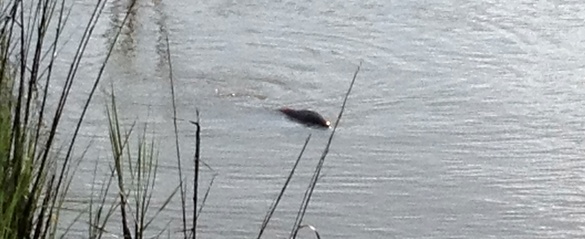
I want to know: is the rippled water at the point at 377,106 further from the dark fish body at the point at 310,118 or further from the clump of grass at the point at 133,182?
the clump of grass at the point at 133,182

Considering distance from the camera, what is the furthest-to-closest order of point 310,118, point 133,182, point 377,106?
point 377,106 < point 310,118 < point 133,182

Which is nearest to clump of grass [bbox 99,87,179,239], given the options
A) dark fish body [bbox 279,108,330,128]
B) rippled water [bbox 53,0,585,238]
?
rippled water [bbox 53,0,585,238]

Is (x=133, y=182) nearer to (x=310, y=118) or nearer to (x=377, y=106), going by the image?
(x=310, y=118)

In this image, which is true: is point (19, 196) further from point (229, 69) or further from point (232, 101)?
point (229, 69)

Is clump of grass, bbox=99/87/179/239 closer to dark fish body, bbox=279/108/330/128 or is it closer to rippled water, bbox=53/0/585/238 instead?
rippled water, bbox=53/0/585/238

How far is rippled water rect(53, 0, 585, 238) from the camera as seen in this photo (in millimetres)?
3723

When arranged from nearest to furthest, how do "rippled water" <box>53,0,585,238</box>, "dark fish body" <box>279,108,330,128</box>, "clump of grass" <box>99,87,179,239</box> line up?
"clump of grass" <box>99,87,179,239</box> < "rippled water" <box>53,0,585,238</box> < "dark fish body" <box>279,108,330,128</box>

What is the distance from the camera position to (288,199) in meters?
3.72

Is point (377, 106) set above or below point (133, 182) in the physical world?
below

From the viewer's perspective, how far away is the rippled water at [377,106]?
372cm

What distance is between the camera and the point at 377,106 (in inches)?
176

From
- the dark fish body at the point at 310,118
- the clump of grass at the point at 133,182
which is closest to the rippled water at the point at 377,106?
the dark fish body at the point at 310,118

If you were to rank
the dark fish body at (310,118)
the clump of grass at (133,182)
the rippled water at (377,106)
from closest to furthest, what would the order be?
the clump of grass at (133,182) < the rippled water at (377,106) < the dark fish body at (310,118)

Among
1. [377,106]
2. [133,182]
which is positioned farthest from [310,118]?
[133,182]
